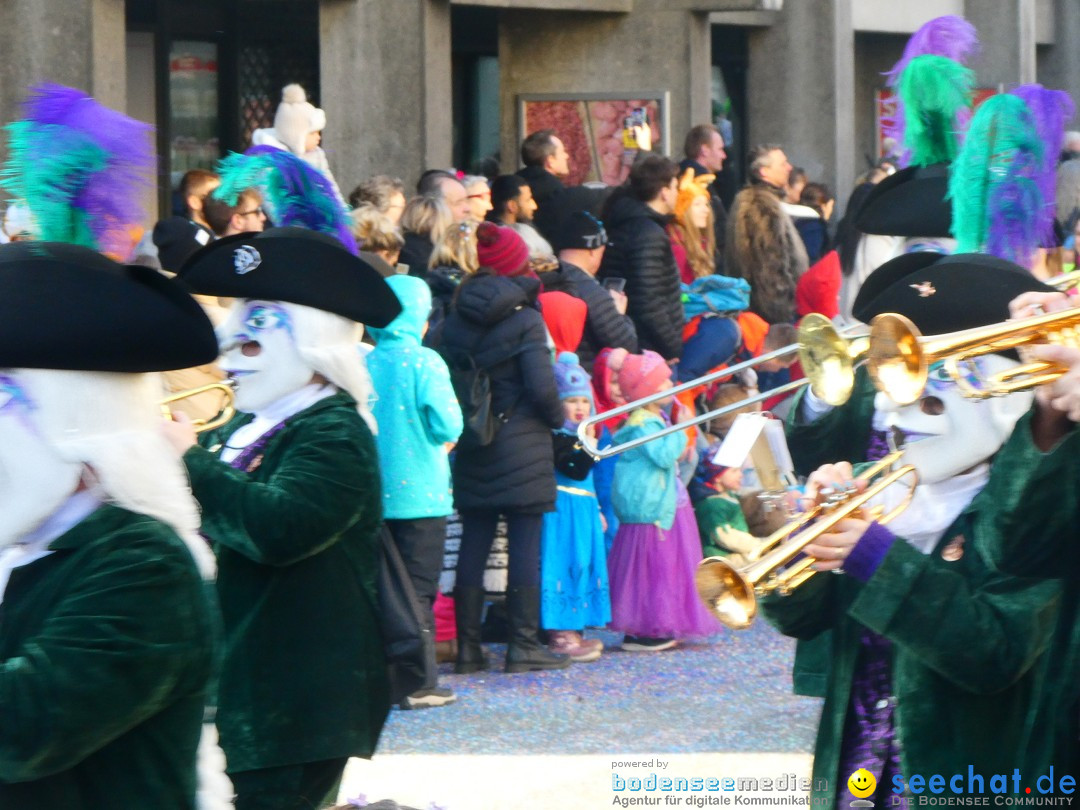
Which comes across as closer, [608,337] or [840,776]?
[840,776]

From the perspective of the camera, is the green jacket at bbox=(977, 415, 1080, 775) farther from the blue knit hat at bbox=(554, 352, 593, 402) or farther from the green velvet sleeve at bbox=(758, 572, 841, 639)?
the blue knit hat at bbox=(554, 352, 593, 402)

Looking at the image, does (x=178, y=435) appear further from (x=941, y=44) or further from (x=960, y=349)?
(x=941, y=44)

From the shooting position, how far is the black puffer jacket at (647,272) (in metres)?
8.95

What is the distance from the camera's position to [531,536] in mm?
7508

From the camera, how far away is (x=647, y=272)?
903 cm

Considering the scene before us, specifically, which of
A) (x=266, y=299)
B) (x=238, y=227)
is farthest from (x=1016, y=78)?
(x=266, y=299)

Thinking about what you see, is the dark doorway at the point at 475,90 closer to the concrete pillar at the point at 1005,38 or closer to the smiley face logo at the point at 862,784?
the concrete pillar at the point at 1005,38

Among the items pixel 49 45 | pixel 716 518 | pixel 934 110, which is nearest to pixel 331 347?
pixel 934 110

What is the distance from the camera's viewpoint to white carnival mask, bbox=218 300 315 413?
430cm

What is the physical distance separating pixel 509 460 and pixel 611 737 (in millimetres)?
1383

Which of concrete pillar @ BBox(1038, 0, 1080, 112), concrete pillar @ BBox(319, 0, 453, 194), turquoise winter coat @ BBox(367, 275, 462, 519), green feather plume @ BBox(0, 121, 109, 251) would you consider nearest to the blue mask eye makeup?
green feather plume @ BBox(0, 121, 109, 251)

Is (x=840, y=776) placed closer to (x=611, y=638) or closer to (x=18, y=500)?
(x=18, y=500)

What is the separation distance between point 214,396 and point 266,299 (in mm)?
2173

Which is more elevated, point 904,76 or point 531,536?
point 904,76
